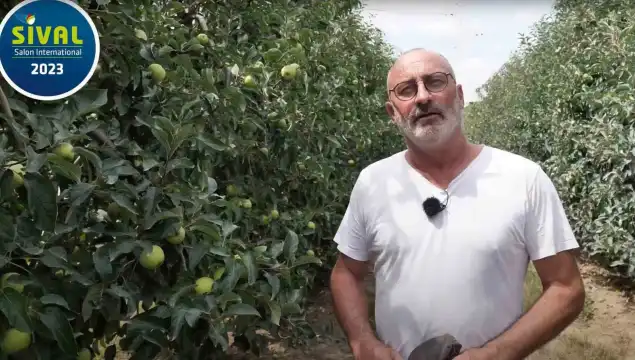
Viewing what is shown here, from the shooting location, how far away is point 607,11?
612 cm

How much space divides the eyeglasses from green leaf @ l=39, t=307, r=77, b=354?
0.83 meters

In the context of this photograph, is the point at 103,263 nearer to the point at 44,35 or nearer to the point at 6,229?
the point at 6,229

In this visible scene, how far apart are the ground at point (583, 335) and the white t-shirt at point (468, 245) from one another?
245 cm

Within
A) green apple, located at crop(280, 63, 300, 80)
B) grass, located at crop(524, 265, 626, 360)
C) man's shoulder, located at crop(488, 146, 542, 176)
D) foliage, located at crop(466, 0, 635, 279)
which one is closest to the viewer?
man's shoulder, located at crop(488, 146, 542, 176)

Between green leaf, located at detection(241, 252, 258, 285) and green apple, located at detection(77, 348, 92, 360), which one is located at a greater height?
green leaf, located at detection(241, 252, 258, 285)

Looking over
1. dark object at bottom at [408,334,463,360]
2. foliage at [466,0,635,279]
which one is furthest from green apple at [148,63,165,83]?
foliage at [466,0,635,279]

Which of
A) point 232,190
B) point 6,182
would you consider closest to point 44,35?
point 6,182

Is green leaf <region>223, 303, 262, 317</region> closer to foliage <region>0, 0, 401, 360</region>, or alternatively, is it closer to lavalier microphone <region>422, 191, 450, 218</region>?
foliage <region>0, 0, 401, 360</region>

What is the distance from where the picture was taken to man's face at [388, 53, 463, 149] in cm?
133

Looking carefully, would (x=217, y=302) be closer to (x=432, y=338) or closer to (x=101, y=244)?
(x=101, y=244)

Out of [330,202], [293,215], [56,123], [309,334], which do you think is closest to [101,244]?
[56,123]

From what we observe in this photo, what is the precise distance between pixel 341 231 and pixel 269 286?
574mm

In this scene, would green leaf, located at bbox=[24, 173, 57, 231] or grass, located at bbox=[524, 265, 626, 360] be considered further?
grass, located at bbox=[524, 265, 626, 360]

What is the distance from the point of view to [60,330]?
1.14 metres
